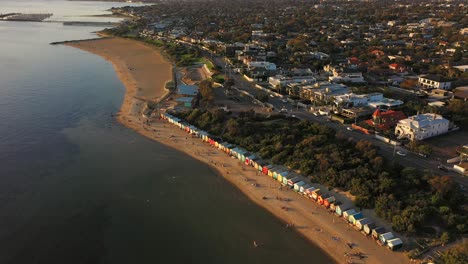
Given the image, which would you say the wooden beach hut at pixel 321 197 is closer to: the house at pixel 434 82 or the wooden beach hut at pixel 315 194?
the wooden beach hut at pixel 315 194

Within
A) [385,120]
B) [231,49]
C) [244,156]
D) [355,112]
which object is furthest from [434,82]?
[231,49]

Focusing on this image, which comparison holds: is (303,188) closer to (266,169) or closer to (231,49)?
(266,169)

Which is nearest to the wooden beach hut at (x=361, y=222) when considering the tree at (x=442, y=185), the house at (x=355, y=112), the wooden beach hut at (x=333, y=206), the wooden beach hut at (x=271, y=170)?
the wooden beach hut at (x=333, y=206)

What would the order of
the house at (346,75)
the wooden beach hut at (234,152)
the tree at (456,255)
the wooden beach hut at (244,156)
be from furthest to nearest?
1. the house at (346,75)
2. the wooden beach hut at (234,152)
3. the wooden beach hut at (244,156)
4. the tree at (456,255)

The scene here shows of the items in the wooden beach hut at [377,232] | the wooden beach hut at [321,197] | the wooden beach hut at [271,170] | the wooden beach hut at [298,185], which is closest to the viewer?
the wooden beach hut at [377,232]

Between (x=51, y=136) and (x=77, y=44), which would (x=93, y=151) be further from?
(x=77, y=44)

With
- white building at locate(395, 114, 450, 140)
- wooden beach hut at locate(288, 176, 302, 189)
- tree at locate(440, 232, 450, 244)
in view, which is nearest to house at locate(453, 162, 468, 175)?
white building at locate(395, 114, 450, 140)

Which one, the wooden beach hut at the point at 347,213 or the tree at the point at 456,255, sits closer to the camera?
the tree at the point at 456,255
